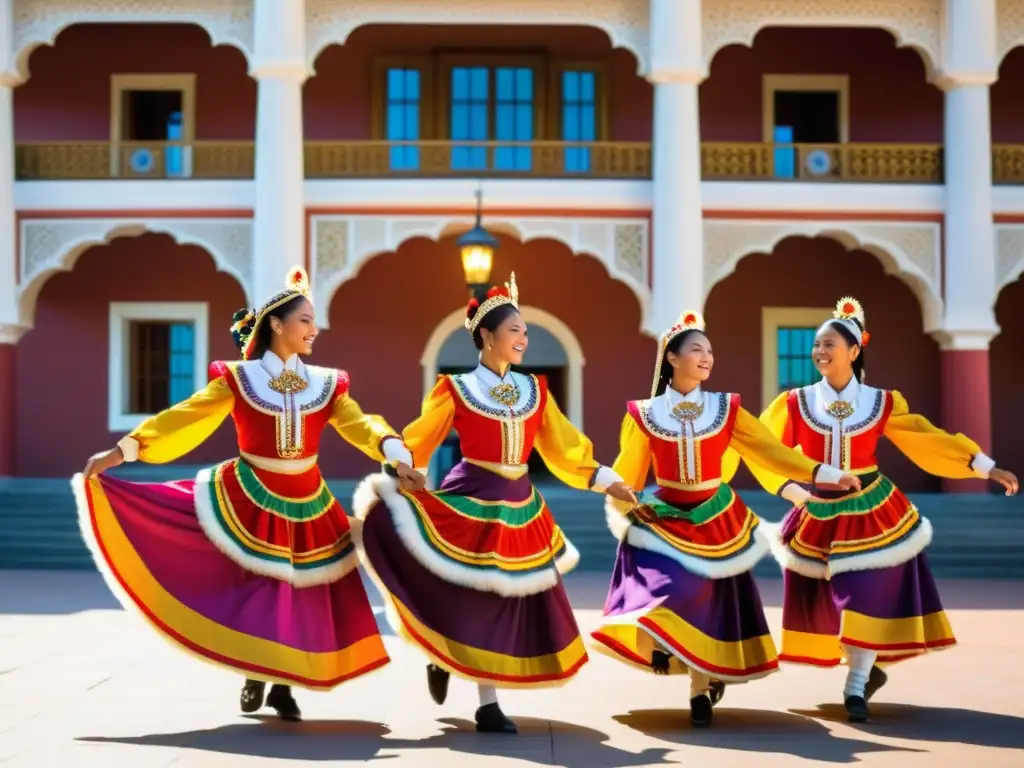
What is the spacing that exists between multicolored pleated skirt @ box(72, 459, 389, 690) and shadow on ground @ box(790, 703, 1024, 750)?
2.06 meters

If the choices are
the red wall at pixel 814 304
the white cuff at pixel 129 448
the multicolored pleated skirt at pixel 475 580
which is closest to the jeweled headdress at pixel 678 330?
the multicolored pleated skirt at pixel 475 580

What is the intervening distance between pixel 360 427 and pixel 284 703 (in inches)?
47.6

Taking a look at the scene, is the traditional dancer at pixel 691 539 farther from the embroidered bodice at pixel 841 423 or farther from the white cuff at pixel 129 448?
the white cuff at pixel 129 448

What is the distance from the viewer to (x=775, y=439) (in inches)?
239

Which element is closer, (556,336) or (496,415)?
(496,415)

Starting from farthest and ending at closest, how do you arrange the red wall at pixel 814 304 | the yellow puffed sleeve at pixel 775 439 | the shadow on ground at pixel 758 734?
the red wall at pixel 814 304 < the yellow puffed sleeve at pixel 775 439 < the shadow on ground at pixel 758 734

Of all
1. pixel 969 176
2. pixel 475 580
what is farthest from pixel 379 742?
pixel 969 176

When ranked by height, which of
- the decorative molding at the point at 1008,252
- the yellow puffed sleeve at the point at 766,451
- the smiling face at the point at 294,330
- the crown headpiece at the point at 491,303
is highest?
the decorative molding at the point at 1008,252

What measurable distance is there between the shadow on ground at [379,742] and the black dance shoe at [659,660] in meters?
0.40

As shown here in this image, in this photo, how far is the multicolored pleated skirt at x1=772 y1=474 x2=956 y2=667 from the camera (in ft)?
19.6

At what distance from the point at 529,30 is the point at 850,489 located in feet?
39.4

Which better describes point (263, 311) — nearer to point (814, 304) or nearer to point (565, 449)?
point (565, 449)

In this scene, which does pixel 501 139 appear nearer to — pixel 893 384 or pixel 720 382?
pixel 720 382

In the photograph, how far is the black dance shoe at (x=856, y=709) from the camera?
18.7 feet
